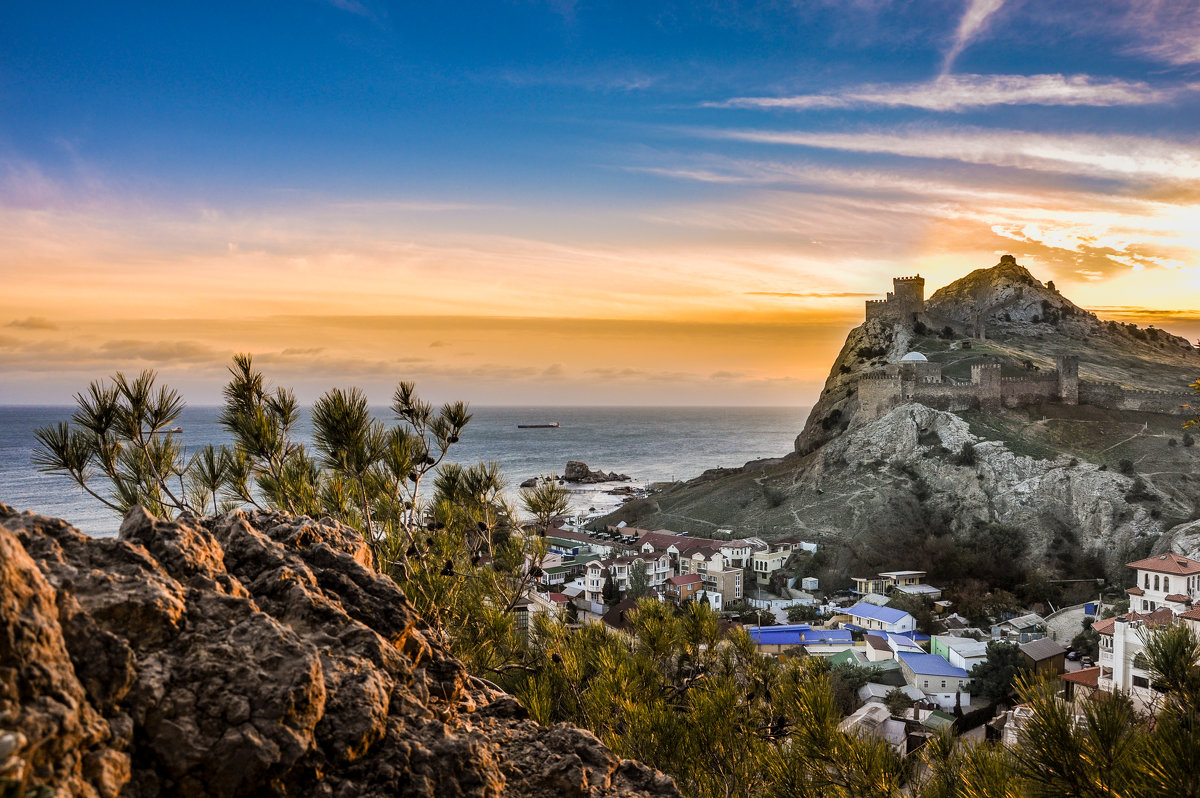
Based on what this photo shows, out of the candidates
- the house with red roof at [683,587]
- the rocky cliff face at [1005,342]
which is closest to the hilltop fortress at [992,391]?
the rocky cliff face at [1005,342]

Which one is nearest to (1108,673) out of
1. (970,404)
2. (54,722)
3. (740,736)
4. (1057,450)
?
(740,736)

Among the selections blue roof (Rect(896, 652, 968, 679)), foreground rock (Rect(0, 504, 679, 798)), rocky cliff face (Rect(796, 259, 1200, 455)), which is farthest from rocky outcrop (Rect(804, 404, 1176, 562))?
foreground rock (Rect(0, 504, 679, 798))

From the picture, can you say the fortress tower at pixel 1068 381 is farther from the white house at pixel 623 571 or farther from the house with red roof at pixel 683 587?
the house with red roof at pixel 683 587

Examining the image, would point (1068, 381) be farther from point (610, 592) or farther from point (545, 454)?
point (545, 454)

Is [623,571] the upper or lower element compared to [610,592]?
upper

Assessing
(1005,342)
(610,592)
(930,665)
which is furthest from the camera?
(1005,342)

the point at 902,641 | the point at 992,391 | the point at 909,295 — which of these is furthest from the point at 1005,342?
the point at 902,641

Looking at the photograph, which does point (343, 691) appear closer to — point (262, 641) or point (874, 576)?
Result: point (262, 641)
